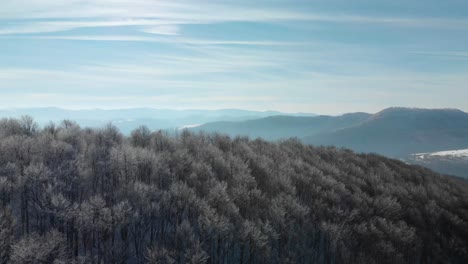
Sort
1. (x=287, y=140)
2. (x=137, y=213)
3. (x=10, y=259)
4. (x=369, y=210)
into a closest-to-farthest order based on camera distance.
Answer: (x=10, y=259) → (x=137, y=213) → (x=369, y=210) → (x=287, y=140)

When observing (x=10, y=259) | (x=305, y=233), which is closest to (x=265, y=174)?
(x=305, y=233)

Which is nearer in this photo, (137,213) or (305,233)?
(137,213)

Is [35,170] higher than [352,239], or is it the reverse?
[35,170]

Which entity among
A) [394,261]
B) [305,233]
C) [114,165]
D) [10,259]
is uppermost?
[114,165]

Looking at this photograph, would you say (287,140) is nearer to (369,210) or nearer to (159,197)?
(369,210)

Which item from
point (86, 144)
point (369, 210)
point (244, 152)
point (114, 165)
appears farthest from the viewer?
point (244, 152)

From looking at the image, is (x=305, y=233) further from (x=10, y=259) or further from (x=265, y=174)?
(x=10, y=259)

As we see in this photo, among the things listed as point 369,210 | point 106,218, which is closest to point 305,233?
point 369,210
